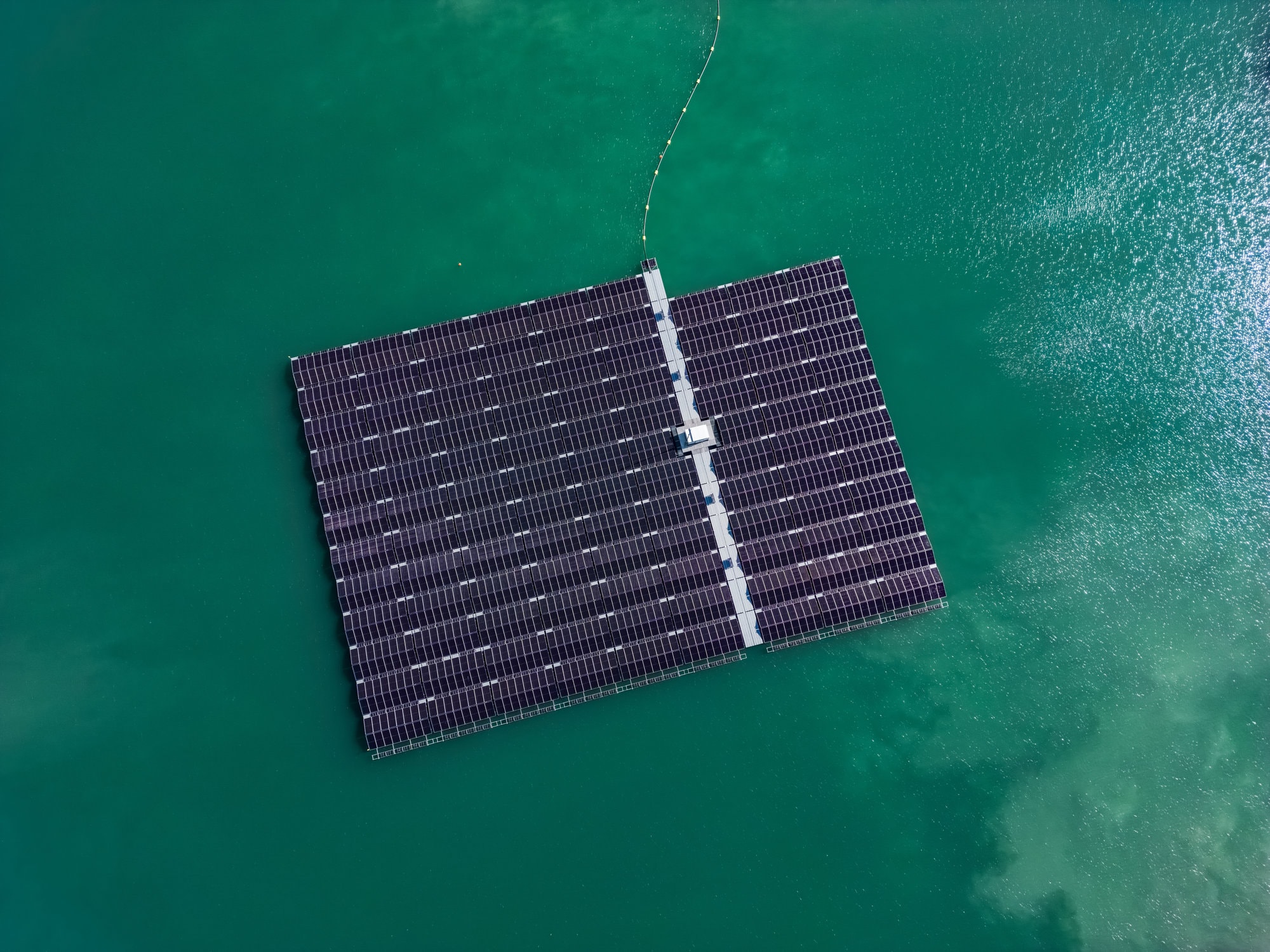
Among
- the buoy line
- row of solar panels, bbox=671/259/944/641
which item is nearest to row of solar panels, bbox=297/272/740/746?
row of solar panels, bbox=671/259/944/641

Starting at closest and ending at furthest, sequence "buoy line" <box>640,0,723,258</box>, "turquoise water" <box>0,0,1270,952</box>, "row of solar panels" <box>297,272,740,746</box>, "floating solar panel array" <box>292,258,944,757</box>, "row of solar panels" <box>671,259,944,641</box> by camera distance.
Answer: "row of solar panels" <box>297,272,740,746</box>, "floating solar panel array" <box>292,258,944,757</box>, "turquoise water" <box>0,0,1270,952</box>, "row of solar panels" <box>671,259,944,641</box>, "buoy line" <box>640,0,723,258</box>

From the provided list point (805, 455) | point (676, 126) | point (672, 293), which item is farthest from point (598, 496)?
point (676, 126)

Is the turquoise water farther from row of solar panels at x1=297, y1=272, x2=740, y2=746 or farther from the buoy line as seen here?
row of solar panels at x1=297, y1=272, x2=740, y2=746

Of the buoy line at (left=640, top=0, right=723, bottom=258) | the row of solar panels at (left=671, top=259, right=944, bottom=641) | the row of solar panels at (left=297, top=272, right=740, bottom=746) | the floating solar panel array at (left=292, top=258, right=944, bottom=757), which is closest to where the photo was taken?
the row of solar panels at (left=297, top=272, right=740, bottom=746)

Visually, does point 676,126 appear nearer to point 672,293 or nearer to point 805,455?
point 672,293

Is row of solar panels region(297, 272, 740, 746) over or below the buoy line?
below

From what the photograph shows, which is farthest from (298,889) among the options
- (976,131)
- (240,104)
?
(976,131)
